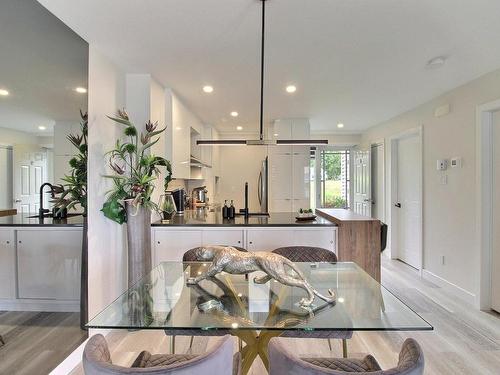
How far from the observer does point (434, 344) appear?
249cm

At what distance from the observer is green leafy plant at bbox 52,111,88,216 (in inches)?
96.3

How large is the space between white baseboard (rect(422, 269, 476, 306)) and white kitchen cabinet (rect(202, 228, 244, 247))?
8.34 feet

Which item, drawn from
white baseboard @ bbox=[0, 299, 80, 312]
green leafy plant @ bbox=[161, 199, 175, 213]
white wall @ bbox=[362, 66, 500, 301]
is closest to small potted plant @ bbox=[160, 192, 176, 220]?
green leafy plant @ bbox=[161, 199, 175, 213]

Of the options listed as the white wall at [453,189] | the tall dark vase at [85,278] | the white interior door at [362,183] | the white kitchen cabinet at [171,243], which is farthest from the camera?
the white interior door at [362,183]

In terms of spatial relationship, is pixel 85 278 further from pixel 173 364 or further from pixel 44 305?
pixel 173 364

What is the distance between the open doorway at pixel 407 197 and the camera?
460cm

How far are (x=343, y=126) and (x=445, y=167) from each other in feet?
8.02

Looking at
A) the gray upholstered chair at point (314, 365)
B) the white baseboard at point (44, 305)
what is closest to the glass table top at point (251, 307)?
the gray upholstered chair at point (314, 365)

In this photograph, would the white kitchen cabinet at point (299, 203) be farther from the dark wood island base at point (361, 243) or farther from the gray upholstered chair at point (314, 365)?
the gray upholstered chair at point (314, 365)

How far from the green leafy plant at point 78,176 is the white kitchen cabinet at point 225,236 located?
112 centimetres

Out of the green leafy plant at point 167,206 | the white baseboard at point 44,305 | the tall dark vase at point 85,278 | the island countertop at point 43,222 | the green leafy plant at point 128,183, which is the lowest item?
the white baseboard at point 44,305

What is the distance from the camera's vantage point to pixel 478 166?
10.6ft

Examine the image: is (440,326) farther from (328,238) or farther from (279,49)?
(279,49)

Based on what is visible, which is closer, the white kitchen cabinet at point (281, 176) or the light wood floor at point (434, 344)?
the light wood floor at point (434, 344)
